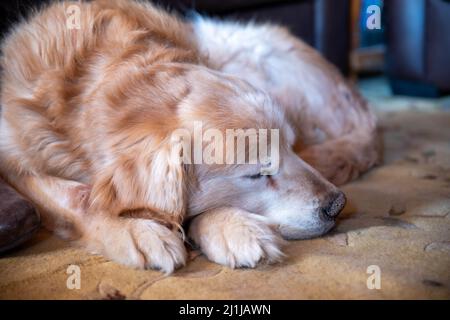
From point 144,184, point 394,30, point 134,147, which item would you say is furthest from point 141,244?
point 394,30

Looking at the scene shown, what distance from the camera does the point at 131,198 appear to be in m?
1.44

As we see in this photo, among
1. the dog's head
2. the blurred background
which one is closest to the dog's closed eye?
the dog's head

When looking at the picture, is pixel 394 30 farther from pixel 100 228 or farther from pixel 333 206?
pixel 100 228

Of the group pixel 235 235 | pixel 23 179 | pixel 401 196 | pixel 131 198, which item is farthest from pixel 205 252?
pixel 401 196

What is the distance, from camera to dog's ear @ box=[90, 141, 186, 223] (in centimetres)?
141

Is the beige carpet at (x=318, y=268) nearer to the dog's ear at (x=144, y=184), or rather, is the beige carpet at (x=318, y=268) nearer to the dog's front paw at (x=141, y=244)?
the dog's front paw at (x=141, y=244)

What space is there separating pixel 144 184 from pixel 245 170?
30cm

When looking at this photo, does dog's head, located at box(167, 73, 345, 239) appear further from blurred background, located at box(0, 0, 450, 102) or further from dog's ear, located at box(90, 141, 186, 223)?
blurred background, located at box(0, 0, 450, 102)

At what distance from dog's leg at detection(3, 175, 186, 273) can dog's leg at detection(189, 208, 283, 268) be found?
0.08 m

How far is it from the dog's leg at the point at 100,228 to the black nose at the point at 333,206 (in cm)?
45

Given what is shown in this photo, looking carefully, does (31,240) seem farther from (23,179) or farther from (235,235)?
(235,235)

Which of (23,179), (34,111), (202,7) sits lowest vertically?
(23,179)

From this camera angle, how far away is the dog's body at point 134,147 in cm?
142

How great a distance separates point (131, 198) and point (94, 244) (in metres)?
0.19
